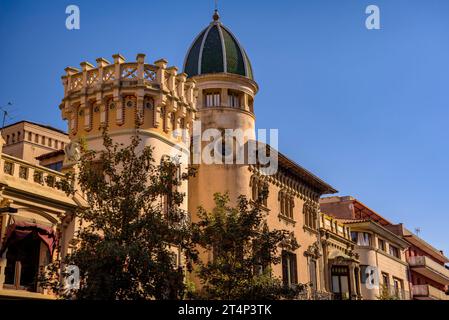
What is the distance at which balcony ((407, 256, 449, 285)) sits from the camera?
2350 inches

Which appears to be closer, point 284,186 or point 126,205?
point 126,205

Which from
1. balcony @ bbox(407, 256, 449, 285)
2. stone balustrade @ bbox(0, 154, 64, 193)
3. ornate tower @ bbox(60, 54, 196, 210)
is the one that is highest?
ornate tower @ bbox(60, 54, 196, 210)

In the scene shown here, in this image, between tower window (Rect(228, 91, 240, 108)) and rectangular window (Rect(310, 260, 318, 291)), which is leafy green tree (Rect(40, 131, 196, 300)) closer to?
tower window (Rect(228, 91, 240, 108))

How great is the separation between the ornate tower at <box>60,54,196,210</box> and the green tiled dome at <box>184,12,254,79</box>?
6.99 metres

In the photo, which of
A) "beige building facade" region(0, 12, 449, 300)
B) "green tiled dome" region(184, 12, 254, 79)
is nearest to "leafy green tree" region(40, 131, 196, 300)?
"beige building facade" region(0, 12, 449, 300)

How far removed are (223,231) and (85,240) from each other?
208 inches

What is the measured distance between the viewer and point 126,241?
1748 centimetres

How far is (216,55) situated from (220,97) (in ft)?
7.38

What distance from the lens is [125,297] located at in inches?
671

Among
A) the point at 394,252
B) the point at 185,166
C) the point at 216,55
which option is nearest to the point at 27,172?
the point at 185,166

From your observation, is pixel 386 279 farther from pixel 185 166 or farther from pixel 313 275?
pixel 185 166
